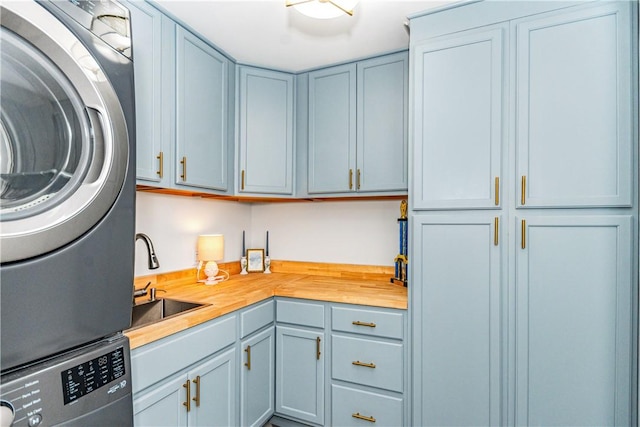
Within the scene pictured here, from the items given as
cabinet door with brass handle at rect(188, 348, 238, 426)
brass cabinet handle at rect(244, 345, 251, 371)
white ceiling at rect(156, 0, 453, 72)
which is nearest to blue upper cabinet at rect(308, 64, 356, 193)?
white ceiling at rect(156, 0, 453, 72)

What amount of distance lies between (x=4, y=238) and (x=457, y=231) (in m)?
1.66

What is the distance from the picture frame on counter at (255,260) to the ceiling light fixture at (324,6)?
1811mm

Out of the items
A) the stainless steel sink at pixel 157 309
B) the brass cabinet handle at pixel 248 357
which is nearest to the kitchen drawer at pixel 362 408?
the brass cabinet handle at pixel 248 357

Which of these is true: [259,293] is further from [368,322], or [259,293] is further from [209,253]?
[368,322]

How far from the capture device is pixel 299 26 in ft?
6.24

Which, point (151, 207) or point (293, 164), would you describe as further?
point (293, 164)

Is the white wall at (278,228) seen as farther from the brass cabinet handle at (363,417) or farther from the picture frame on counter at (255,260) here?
the brass cabinet handle at (363,417)

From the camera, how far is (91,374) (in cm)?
87

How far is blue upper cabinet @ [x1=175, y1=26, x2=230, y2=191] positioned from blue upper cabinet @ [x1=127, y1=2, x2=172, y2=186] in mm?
105

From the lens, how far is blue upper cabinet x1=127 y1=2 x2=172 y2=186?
159 cm

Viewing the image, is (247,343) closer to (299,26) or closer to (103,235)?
(103,235)

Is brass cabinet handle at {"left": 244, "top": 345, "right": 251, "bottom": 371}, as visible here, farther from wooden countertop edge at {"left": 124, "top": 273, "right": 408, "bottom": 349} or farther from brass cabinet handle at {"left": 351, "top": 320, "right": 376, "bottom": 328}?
brass cabinet handle at {"left": 351, "top": 320, "right": 376, "bottom": 328}

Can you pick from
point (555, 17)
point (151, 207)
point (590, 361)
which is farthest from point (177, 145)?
point (590, 361)

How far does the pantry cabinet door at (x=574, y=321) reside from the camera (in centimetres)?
145
